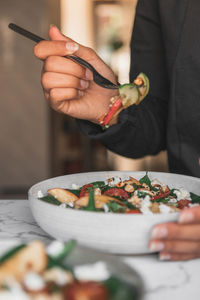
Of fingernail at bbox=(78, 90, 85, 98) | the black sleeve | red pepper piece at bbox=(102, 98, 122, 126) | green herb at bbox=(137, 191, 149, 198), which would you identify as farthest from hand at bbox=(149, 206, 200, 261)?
the black sleeve

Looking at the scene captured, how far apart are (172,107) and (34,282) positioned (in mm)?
1084

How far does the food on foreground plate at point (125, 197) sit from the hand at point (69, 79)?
237 millimetres

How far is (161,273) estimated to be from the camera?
0.72 meters

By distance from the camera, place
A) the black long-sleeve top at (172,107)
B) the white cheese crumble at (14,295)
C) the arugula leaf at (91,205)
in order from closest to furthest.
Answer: the white cheese crumble at (14,295) < the arugula leaf at (91,205) < the black long-sleeve top at (172,107)

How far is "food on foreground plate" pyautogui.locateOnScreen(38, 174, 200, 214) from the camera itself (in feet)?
2.65

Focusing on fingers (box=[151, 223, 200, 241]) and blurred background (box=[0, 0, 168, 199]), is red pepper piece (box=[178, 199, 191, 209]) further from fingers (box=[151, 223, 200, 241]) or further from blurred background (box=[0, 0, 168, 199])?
blurred background (box=[0, 0, 168, 199])

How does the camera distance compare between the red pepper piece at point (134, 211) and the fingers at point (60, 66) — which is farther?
the fingers at point (60, 66)

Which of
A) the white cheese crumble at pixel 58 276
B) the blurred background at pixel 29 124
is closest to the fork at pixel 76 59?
the white cheese crumble at pixel 58 276

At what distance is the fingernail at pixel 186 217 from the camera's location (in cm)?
69

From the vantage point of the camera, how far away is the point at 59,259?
1.97 ft

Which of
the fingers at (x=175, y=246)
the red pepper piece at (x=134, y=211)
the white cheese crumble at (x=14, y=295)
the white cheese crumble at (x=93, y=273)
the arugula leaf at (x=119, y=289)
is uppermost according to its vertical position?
the red pepper piece at (x=134, y=211)

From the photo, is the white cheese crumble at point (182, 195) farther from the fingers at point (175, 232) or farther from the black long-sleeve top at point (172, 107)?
the black long-sleeve top at point (172, 107)

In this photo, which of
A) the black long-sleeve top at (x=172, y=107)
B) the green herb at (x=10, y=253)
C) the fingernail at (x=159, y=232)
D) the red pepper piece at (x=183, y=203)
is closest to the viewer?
the green herb at (x=10, y=253)

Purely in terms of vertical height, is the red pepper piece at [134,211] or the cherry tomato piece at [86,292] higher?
the red pepper piece at [134,211]
